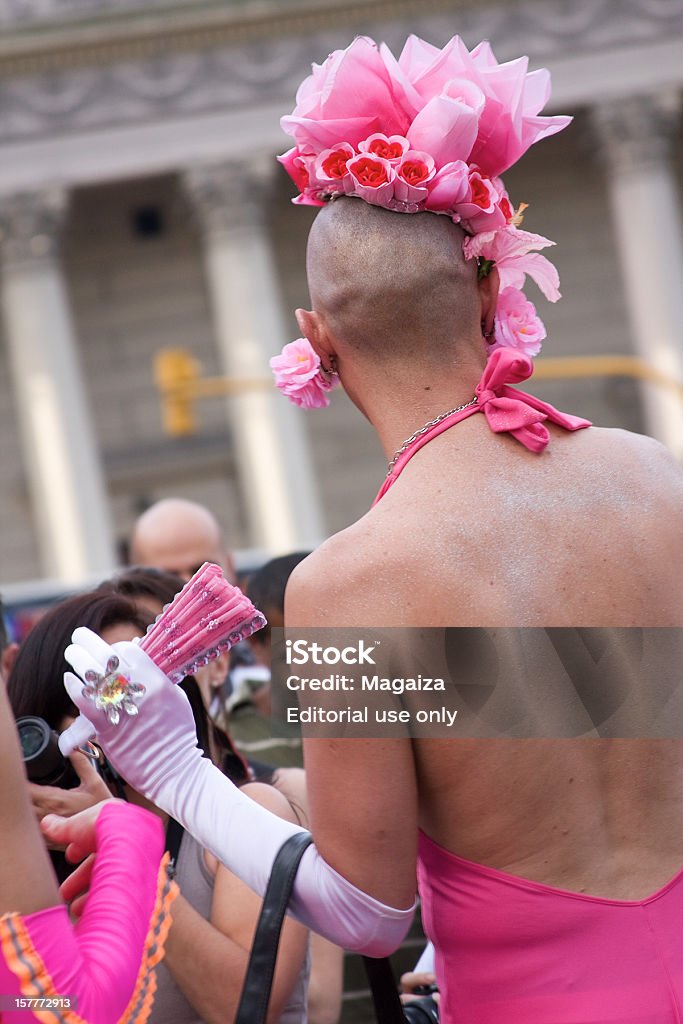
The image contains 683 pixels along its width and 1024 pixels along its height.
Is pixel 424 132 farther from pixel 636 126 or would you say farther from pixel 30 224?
pixel 636 126

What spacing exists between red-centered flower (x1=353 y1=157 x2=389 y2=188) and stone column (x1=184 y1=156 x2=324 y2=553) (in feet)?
80.5

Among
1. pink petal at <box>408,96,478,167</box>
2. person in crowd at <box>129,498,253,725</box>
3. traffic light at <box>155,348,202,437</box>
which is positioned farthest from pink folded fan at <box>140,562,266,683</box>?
traffic light at <box>155,348,202,437</box>

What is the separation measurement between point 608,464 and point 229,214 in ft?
84.1

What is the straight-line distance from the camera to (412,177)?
2564 millimetres

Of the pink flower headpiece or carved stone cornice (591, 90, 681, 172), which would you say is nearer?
the pink flower headpiece

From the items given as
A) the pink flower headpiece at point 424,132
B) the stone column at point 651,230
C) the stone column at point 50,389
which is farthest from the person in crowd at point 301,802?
the stone column at point 651,230

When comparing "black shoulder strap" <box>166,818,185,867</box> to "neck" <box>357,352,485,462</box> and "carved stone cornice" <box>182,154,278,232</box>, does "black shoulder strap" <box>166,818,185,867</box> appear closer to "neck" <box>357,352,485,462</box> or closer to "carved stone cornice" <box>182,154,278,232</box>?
"neck" <box>357,352,485,462</box>

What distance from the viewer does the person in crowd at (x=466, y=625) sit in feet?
7.67

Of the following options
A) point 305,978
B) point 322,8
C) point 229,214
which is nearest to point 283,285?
point 229,214

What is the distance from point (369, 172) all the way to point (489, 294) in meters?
0.29

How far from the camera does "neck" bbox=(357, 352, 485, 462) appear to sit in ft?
8.36

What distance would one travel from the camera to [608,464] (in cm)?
252

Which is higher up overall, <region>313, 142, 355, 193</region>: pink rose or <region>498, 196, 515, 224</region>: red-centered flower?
<region>313, 142, 355, 193</region>: pink rose

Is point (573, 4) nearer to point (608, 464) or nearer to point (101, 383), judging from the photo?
point (101, 383)
